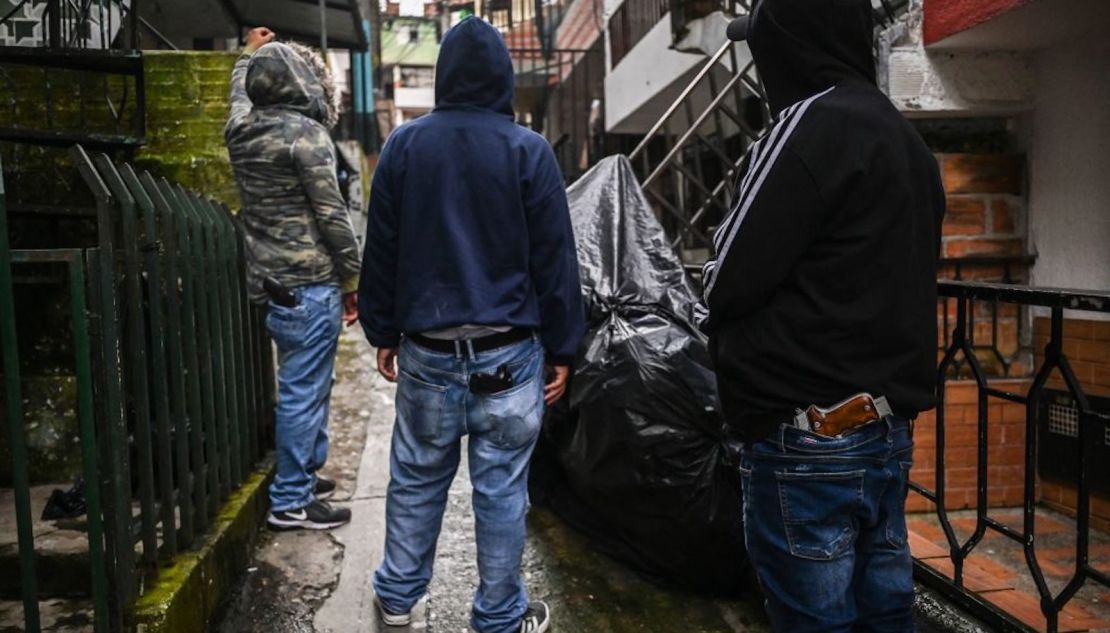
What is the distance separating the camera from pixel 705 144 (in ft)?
19.0

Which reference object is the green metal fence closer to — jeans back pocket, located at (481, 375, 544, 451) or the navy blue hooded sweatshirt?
the navy blue hooded sweatshirt

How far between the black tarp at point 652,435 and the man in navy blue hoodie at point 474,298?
1.14 ft

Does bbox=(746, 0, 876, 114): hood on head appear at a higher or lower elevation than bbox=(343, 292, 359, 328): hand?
higher

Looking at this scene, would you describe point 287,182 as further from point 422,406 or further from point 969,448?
point 969,448

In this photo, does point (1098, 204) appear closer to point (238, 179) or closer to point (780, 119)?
point (780, 119)

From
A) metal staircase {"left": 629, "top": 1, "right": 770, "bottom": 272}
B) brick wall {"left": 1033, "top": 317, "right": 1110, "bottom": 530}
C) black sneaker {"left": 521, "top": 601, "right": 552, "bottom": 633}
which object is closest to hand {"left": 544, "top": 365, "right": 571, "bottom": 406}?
black sneaker {"left": 521, "top": 601, "right": 552, "bottom": 633}

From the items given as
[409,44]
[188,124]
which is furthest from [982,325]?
[409,44]

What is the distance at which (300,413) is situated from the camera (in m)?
3.60

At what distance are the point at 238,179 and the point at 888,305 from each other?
9.30 feet

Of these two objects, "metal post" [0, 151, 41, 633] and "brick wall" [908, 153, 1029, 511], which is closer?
"metal post" [0, 151, 41, 633]

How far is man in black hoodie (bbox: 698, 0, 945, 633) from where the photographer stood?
176cm

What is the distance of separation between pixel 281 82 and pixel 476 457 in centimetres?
188

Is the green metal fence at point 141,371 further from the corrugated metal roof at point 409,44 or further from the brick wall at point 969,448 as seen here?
the corrugated metal roof at point 409,44

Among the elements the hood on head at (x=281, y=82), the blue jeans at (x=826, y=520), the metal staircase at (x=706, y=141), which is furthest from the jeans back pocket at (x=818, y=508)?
the hood on head at (x=281, y=82)
